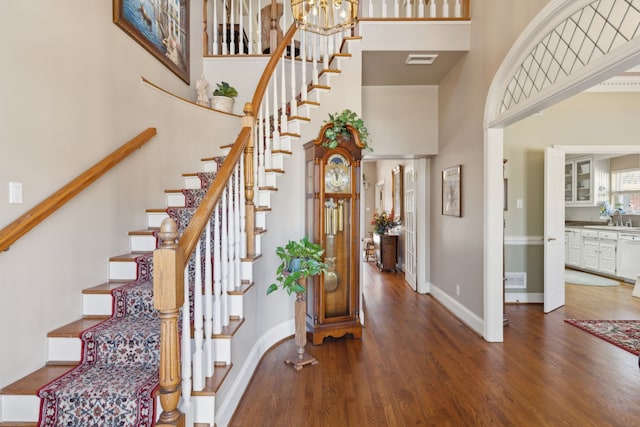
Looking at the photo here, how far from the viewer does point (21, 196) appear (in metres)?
1.84

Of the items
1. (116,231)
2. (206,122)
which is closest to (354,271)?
(116,231)

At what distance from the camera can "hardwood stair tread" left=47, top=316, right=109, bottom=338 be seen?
194cm

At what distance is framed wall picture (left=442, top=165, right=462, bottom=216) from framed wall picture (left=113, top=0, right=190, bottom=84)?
356cm

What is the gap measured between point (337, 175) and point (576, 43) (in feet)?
6.90

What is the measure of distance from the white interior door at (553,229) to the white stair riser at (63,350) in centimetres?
489

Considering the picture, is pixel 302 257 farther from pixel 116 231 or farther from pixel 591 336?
pixel 591 336

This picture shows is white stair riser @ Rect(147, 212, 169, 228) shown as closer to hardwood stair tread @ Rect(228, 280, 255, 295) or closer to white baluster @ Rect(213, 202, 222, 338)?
hardwood stair tread @ Rect(228, 280, 255, 295)

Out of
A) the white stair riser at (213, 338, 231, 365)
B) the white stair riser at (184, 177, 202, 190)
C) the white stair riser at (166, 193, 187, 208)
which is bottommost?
the white stair riser at (213, 338, 231, 365)

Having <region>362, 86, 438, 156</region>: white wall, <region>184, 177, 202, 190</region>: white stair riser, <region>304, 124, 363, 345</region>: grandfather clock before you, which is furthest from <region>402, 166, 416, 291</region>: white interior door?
<region>184, 177, 202, 190</region>: white stair riser

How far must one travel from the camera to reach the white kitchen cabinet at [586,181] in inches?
272

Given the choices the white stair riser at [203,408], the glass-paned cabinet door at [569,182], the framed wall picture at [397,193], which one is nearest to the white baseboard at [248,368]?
the white stair riser at [203,408]

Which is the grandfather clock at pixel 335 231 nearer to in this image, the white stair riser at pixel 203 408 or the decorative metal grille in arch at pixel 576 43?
the decorative metal grille in arch at pixel 576 43

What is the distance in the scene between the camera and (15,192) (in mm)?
1807

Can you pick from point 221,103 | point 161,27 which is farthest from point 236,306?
point 161,27
